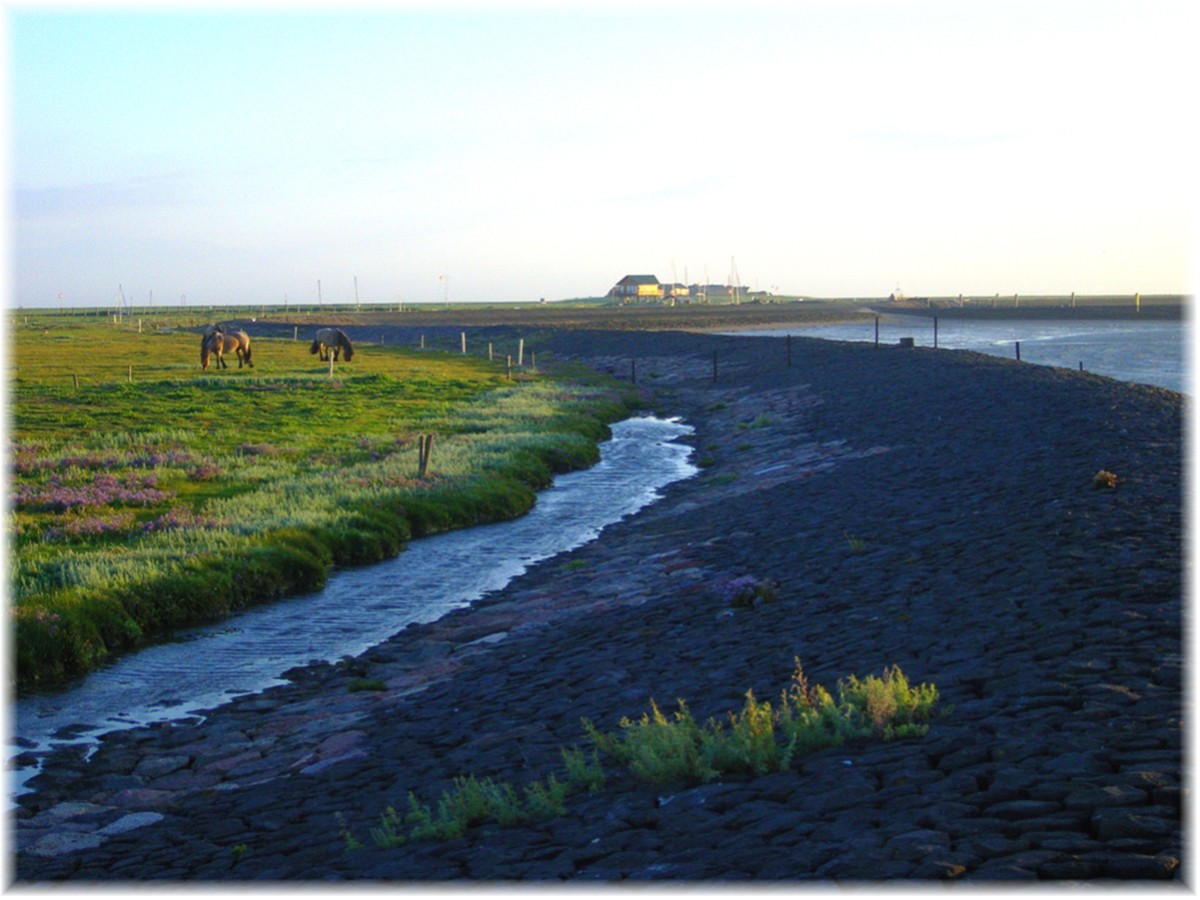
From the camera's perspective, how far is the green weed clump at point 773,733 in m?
8.73

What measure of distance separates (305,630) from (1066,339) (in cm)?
10055

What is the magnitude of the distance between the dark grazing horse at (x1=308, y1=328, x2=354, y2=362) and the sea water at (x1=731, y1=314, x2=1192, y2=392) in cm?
3783

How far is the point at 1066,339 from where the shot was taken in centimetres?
10488

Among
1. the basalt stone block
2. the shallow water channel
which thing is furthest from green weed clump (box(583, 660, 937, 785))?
the shallow water channel

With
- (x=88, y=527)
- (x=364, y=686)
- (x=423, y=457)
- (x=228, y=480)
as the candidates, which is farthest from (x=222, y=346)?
(x=364, y=686)

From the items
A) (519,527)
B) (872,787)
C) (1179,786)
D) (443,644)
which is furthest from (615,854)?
(519,527)

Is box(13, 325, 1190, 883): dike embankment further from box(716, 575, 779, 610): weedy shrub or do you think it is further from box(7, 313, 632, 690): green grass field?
box(7, 313, 632, 690): green grass field

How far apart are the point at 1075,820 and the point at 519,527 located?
20.2 metres

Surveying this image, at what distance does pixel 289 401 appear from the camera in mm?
46938

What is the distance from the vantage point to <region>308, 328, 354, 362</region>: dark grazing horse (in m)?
70.1

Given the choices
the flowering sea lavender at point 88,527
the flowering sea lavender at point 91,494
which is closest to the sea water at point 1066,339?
the flowering sea lavender at point 91,494

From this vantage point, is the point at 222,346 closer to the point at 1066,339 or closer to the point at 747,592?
the point at 747,592

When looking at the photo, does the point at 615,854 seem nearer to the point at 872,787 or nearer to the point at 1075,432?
the point at 872,787

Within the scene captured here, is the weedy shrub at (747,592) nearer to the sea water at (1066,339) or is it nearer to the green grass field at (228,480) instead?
the green grass field at (228,480)
